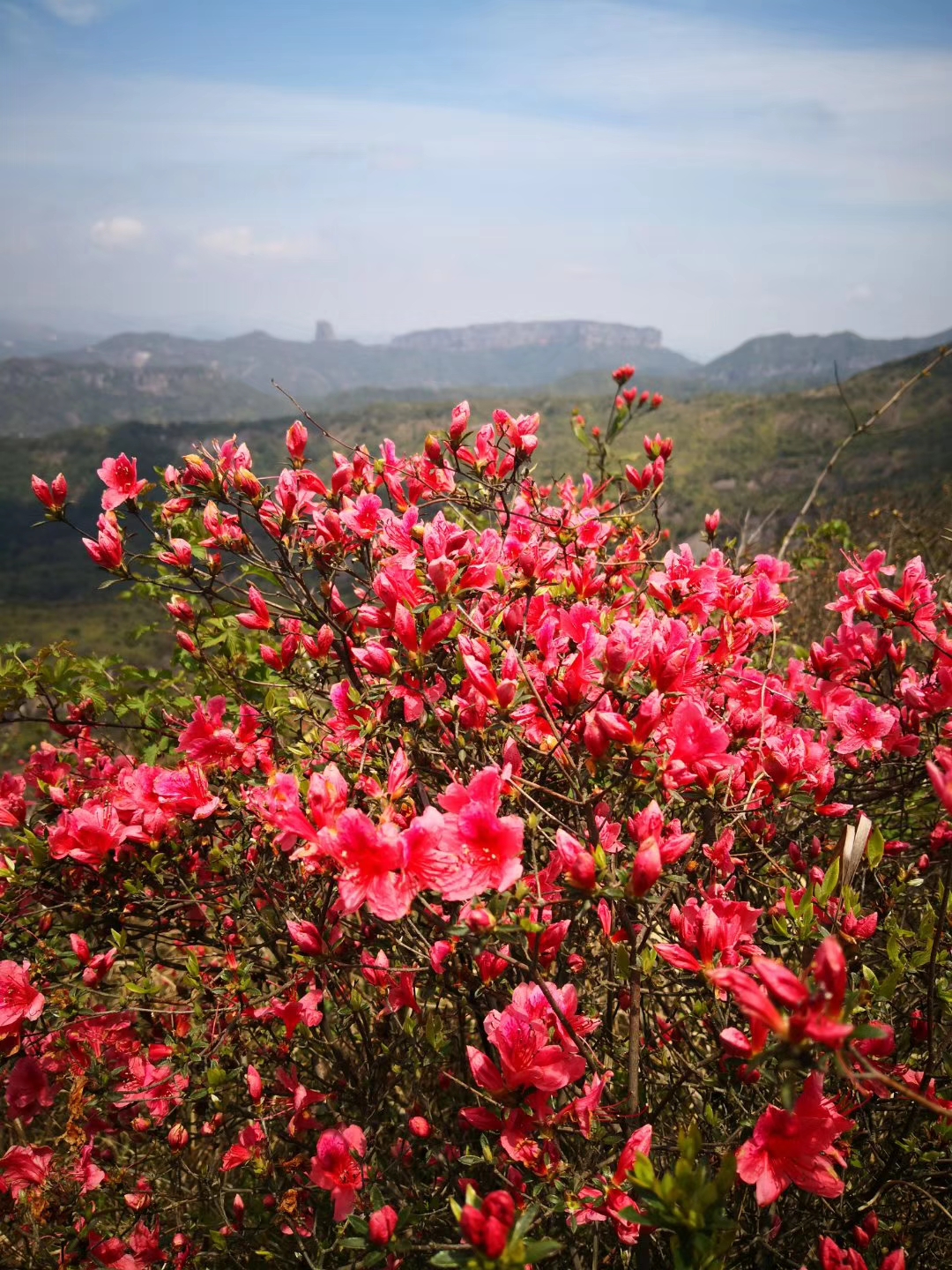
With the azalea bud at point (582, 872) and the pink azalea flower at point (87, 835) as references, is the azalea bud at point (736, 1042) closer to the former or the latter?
the azalea bud at point (582, 872)

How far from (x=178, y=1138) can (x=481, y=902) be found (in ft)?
5.10

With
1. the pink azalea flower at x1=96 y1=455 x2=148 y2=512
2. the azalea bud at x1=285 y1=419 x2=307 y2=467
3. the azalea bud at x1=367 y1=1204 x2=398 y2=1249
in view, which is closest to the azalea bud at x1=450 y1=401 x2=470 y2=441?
the azalea bud at x1=285 y1=419 x2=307 y2=467

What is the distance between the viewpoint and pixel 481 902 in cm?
119

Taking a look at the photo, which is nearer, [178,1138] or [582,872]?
[582,872]

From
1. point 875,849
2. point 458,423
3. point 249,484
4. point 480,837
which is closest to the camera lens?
point 480,837

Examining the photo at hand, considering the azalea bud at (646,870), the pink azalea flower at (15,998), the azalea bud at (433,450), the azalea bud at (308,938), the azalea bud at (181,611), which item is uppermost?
the azalea bud at (433,450)

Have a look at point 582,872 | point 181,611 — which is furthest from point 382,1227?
point 181,611

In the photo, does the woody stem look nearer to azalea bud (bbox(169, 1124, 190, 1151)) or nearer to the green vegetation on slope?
azalea bud (bbox(169, 1124, 190, 1151))

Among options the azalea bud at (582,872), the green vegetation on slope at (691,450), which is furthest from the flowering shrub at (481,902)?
the green vegetation on slope at (691,450)

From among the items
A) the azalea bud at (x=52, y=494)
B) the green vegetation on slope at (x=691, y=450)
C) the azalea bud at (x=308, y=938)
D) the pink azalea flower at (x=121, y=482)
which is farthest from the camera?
the green vegetation on slope at (x=691, y=450)

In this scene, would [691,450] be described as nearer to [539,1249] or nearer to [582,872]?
[582,872]

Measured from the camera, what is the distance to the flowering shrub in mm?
1246

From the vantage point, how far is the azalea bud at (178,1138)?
6.56 feet

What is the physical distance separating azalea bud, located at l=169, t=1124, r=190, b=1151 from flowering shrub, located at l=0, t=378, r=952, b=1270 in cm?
2
